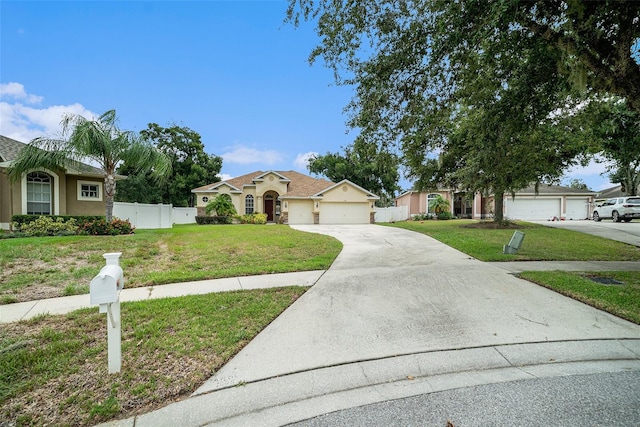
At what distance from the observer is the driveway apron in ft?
11.0

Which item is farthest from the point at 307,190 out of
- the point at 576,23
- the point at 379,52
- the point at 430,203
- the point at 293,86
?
the point at 576,23

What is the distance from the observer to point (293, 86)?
41.5 feet

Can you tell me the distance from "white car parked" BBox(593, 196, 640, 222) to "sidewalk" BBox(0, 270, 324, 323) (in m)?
26.4

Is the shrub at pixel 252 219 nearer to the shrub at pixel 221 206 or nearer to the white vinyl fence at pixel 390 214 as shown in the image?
the shrub at pixel 221 206

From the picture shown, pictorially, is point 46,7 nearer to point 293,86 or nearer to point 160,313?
point 293,86

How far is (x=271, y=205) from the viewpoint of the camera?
27.7 meters

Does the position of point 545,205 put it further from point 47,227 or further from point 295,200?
point 47,227

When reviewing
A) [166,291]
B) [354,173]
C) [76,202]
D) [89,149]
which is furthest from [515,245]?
[354,173]

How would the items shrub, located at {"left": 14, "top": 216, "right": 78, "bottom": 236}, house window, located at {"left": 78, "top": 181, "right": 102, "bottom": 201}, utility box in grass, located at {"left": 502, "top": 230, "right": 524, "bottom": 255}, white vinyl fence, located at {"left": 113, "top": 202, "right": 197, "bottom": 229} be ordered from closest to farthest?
utility box in grass, located at {"left": 502, "top": 230, "right": 524, "bottom": 255} → shrub, located at {"left": 14, "top": 216, "right": 78, "bottom": 236} → white vinyl fence, located at {"left": 113, "top": 202, "right": 197, "bottom": 229} → house window, located at {"left": 78, "top": 181, "right": 102, "bottom": 201}

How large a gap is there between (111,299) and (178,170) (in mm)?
35283

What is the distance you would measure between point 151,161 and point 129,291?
371 inches

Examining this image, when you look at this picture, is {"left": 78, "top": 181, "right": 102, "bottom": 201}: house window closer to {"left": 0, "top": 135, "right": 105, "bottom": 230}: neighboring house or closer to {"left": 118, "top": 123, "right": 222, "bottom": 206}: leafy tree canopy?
{"left": 0, "top": 135, "right": 105, "bottom": 230}: neighboring house

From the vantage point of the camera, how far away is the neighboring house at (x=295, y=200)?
86.0 feet

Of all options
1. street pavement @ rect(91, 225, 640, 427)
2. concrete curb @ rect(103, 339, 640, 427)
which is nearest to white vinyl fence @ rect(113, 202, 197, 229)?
street pavement @ rect(91, 225, 640, 427)
